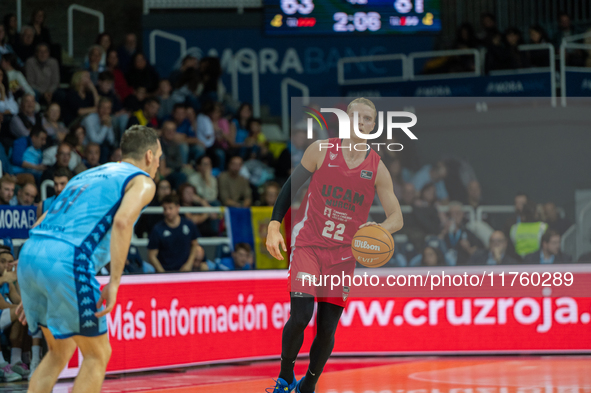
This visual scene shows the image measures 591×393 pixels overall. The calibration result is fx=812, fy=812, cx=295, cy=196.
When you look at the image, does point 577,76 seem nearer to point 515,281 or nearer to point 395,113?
point 395,113

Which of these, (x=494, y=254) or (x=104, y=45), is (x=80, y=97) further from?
(x=494, y=254)

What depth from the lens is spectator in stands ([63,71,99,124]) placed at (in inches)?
496

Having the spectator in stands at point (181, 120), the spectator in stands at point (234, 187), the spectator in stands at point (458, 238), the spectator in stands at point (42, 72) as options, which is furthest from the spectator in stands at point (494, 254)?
the spectator in stands at point (42, 72)

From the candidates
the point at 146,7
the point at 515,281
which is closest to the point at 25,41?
the point at 146,7

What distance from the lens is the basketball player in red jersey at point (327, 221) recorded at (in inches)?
248

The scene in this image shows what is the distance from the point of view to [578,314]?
995 centimetres

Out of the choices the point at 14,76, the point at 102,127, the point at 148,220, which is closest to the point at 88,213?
the point at 148,220

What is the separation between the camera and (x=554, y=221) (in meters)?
11.9

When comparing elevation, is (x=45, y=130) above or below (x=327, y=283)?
above

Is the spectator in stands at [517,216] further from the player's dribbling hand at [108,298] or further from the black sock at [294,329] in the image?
the player's dribbling hand at [108,298]

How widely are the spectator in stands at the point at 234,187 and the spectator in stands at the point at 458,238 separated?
3068 millimetres

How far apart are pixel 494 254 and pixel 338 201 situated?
18.1ft

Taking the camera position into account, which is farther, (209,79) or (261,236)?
(209,79)

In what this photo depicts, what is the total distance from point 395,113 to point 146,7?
6415 millimetres
